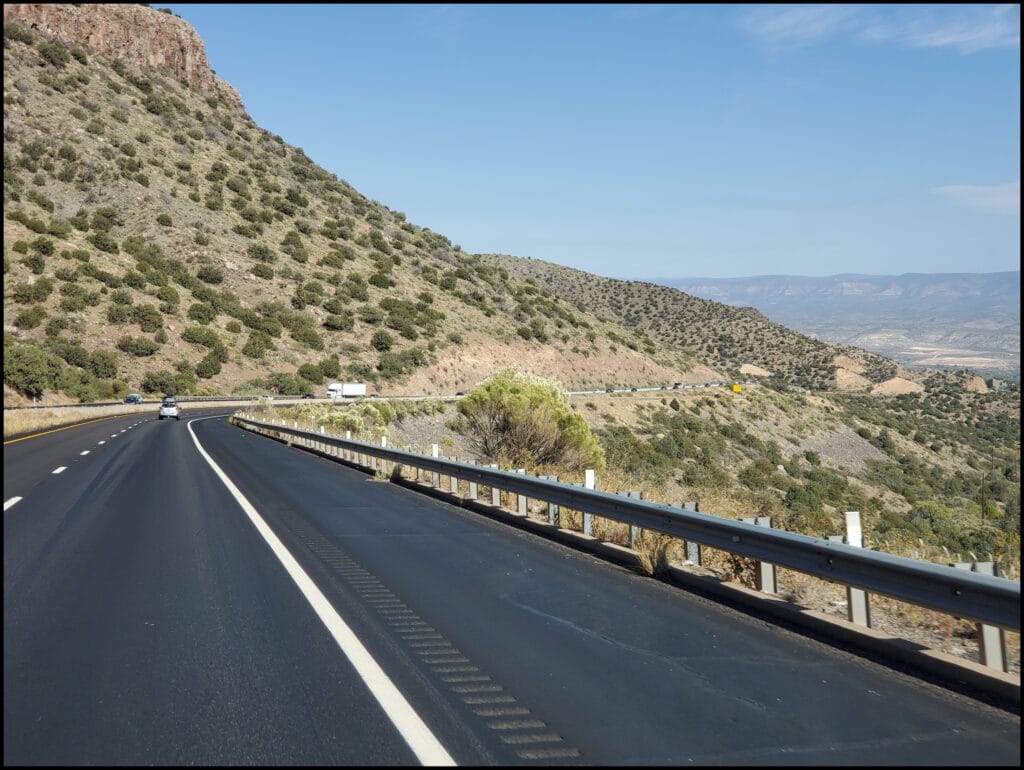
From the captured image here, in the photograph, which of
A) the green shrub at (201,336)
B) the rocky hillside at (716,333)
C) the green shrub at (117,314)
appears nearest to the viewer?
the green shrub at (117,314)

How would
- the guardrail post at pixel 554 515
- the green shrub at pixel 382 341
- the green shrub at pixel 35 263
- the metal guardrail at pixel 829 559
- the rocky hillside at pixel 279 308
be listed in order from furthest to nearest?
the green shrub at pixel 382 341, the green shrub at pixel 35 263, the rocky hillside at pixel 279 308, the guardrail post at pixel 554 515, the metal guardrail at pixel 829 559

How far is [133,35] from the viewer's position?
330ft

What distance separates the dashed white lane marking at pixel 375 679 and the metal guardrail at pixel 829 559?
3275 millimetres

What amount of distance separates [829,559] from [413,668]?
3.19m

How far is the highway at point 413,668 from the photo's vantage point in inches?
179

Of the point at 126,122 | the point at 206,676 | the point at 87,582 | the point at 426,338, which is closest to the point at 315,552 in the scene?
the point at 87,582

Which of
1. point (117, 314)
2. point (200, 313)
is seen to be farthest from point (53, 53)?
point (117, 314)

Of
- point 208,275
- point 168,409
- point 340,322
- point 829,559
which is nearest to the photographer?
point 829,559

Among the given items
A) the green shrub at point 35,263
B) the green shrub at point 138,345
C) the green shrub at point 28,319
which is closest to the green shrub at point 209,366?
the green shrub at point 138,345

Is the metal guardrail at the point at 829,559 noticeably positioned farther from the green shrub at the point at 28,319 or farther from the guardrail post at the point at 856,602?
the green shrub at the point at 28,319

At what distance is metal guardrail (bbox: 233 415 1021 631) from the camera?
5383mm

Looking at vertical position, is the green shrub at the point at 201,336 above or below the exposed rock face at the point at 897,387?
above

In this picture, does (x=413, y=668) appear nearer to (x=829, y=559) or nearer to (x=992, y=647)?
(x=829, y=559)

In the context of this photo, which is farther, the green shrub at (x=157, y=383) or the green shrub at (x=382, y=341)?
the green shrub at (x=382, y=341)
